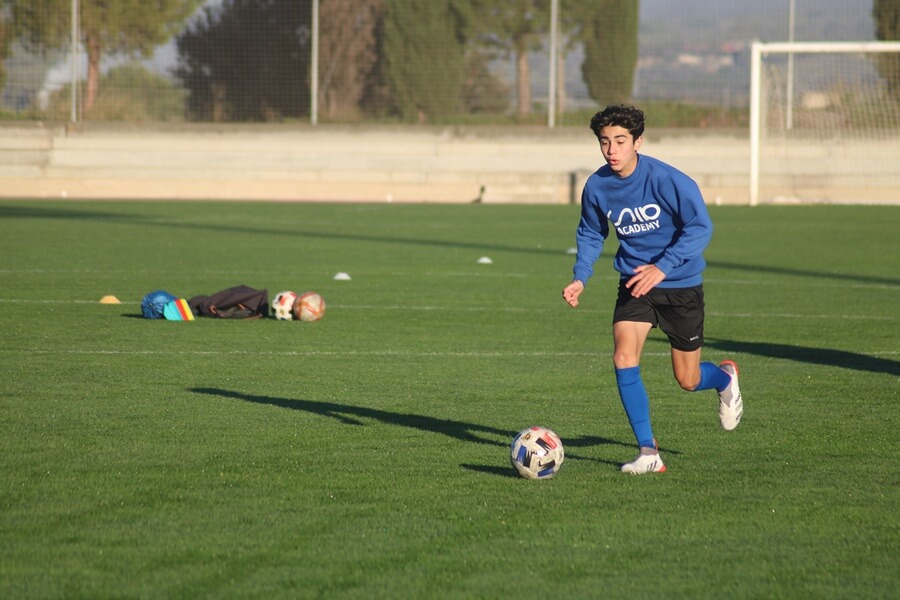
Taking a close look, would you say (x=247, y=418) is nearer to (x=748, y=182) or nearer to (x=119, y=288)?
(x=119, y=288)

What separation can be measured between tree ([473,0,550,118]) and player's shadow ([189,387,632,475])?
94.5 feet

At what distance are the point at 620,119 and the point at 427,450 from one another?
1912 millimetres

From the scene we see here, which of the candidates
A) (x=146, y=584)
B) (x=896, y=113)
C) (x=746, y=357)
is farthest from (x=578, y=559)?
(x=896, y=113)

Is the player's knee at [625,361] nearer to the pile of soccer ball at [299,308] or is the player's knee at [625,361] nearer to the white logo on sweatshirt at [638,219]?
the white logo on sweatshirt at [638,219]

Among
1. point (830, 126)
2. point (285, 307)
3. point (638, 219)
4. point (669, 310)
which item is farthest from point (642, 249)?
point (830, 126)

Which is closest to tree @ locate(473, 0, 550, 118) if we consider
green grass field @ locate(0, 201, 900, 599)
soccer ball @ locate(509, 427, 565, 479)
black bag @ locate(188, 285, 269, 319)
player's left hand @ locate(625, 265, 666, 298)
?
green grass field @ locate(0, 201, 900, 599)

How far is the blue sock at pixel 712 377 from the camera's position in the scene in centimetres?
670

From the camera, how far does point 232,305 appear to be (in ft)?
38.9

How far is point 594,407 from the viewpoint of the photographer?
7.77 m

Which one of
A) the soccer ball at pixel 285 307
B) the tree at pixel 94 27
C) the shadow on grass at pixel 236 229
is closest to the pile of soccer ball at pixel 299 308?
the soccer ball at pixel 285 307

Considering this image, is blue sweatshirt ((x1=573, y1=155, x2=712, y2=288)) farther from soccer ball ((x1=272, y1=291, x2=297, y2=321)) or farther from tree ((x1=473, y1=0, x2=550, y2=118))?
tree ((x1=473, y1=0, x2=550, y2=118))

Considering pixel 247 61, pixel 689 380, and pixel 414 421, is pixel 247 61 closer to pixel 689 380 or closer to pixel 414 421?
pixel 414 421

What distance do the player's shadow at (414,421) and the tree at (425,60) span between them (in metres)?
28.4

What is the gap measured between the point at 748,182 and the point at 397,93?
10117 millimetres
